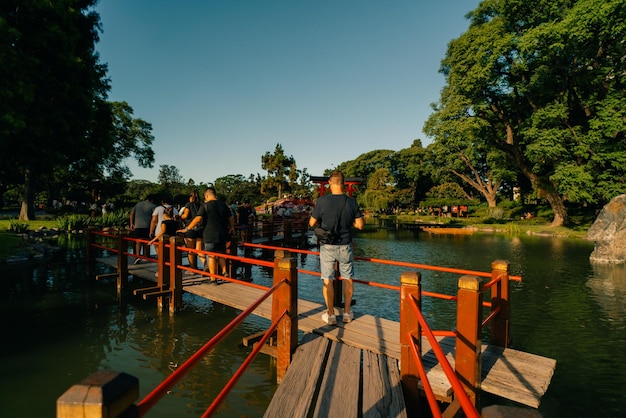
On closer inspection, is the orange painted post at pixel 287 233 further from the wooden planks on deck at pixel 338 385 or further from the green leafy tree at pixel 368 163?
the green leafy tree at pixel 368 163

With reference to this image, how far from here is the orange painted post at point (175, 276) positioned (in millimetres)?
7934

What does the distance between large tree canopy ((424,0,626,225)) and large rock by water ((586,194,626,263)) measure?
8.23 m

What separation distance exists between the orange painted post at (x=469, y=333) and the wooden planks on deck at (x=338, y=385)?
723 mm

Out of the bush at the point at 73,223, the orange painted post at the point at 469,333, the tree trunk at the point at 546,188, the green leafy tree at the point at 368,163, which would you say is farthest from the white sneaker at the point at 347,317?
the green leafy tree at the point at 368,163

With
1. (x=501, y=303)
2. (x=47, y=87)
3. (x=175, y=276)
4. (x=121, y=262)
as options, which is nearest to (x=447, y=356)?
(x=501, y=303)

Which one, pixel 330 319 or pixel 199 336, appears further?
pixel 199 336

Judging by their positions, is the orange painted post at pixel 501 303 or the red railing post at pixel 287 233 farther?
the red railing post at pixel 287 233

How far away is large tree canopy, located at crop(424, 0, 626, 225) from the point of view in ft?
80.1

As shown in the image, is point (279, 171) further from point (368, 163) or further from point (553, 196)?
point (553, 196)

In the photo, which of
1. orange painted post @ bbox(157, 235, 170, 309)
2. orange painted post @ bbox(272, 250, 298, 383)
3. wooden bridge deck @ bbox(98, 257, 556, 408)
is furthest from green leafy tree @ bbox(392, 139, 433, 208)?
orange painted post @ bbox(272, 250, 298, 383)

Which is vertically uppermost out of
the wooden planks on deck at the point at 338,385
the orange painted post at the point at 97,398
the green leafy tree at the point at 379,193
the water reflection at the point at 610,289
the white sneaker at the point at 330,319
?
the green leafy tree at the point at 379,193

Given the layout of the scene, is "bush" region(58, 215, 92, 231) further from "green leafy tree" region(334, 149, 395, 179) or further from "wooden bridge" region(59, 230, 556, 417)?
"green leafy tree" region(334, 149, 395, 179)

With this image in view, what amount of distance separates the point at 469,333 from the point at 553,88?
103 feet

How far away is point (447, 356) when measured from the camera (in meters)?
4.39
